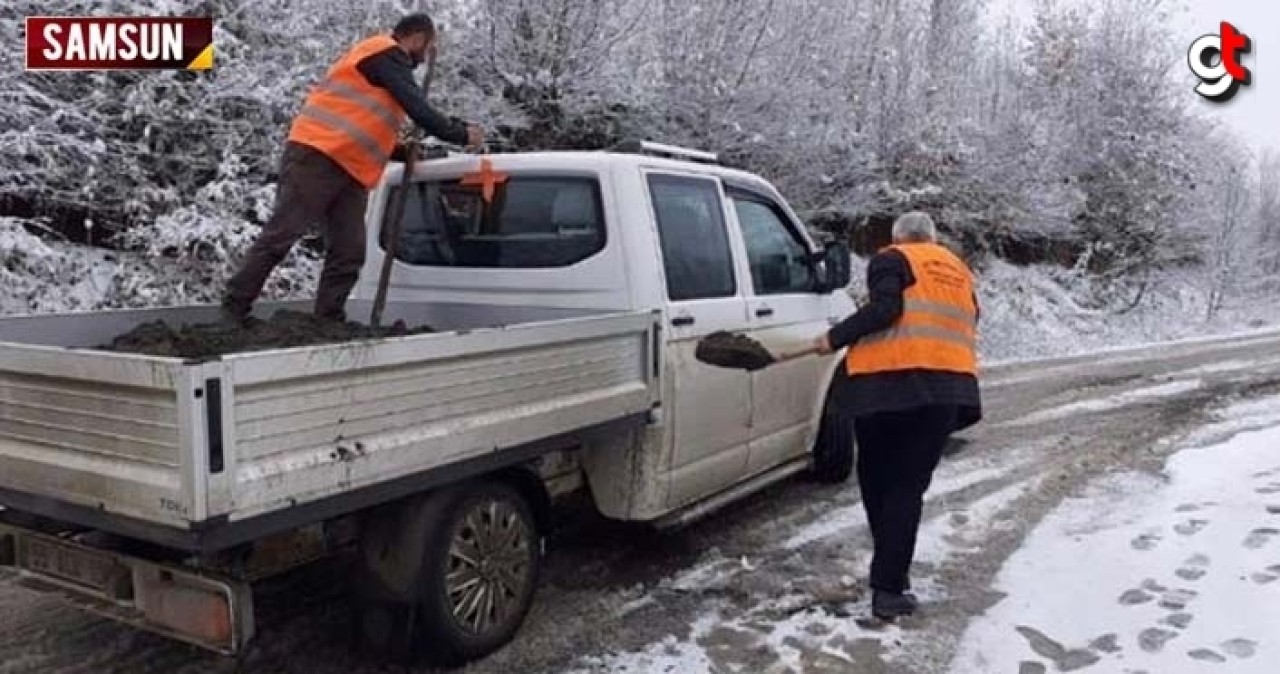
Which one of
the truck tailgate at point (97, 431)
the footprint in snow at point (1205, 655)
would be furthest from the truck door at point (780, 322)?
the truck tailgate at point (97, 431)

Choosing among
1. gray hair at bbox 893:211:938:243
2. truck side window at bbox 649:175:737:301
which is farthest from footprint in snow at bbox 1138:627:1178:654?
truck side window at bbox 649:175:737:301

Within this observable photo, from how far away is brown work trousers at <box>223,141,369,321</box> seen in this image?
4.58 metres

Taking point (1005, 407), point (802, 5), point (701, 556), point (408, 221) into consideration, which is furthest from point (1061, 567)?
point (802, 5)

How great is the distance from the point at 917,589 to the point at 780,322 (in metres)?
1.56

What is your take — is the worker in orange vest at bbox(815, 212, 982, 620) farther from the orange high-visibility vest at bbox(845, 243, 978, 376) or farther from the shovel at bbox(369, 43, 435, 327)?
the shovel at bbox(369, 43, 435, 327)

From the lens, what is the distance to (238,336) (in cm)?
402

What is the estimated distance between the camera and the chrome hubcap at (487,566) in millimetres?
3840

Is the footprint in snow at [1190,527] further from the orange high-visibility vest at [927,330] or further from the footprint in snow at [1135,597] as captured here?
the orange high-visibility vest at [927,330]

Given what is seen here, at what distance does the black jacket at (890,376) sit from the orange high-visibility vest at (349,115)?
2.17m

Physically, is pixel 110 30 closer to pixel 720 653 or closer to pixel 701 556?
pixel 701 556

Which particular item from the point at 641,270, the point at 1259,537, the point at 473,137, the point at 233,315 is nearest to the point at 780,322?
the point at 641,270

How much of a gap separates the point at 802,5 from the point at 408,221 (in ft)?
35.5

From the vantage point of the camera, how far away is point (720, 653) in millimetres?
4129

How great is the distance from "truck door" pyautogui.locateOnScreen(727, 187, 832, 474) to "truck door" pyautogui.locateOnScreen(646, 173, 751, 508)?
0.17 metres
